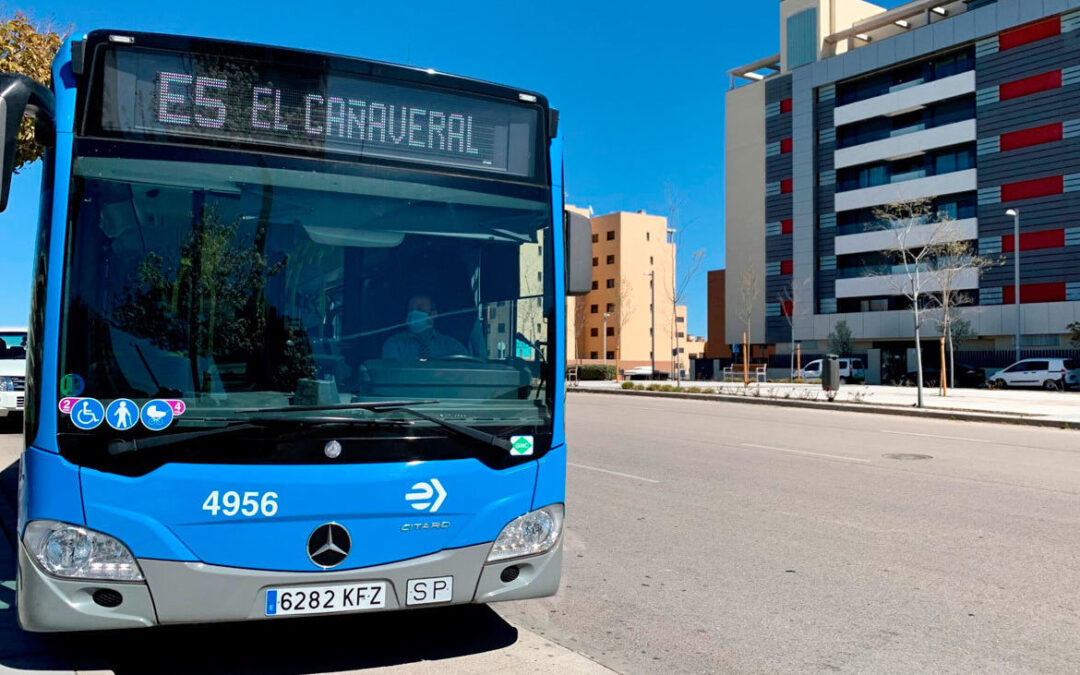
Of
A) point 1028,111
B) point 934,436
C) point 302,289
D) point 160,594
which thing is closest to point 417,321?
point 302,289

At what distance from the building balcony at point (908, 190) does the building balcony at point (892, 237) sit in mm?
1921

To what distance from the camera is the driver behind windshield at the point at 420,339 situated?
415cm

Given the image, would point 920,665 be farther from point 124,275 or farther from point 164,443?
point 124,275

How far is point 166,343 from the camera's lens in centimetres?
376

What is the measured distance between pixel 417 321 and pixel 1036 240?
5329 centimetres

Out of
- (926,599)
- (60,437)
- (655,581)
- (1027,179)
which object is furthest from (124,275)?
(1027,179)

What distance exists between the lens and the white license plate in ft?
12.2

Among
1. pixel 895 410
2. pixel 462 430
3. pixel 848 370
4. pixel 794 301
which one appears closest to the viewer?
pixel 462 430

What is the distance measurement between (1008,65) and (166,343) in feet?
185

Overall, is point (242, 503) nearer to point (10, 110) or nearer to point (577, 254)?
point (10, 110)

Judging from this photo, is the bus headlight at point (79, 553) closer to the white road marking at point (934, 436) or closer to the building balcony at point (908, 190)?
the white road marking at point (934, 436)

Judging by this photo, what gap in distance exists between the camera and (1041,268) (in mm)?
48906

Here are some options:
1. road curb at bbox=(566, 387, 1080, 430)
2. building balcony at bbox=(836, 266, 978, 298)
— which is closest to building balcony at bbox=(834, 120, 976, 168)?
building balcony at bbox=(836, 266, 978, 298)

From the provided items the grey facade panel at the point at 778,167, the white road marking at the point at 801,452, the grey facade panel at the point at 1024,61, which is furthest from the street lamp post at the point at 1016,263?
the white road marking at the point at 801,452
